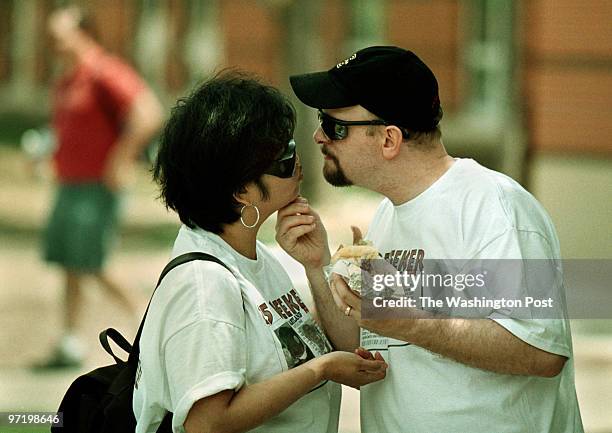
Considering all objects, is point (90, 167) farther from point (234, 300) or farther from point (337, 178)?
point (234, 300)

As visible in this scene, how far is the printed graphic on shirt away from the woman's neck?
0.48 feet

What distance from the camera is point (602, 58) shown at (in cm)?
1259

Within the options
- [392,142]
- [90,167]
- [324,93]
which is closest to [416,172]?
[392,142]

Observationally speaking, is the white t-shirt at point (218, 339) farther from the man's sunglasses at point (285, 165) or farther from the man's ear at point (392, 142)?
the man's ear at point (392, 142)

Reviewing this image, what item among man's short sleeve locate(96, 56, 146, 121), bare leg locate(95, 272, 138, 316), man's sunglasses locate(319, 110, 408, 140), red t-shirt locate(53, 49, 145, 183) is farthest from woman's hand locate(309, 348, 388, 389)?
man's short sleeve locate(96, 56, 146, 121)

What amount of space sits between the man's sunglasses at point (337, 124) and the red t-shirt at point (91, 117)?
4297mm

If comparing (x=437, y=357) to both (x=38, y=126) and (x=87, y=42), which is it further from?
(x=38, y=126)

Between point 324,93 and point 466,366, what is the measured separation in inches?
29.5

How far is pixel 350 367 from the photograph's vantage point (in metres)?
2.94

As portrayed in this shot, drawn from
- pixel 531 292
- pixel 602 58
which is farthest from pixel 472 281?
pixel 602 58

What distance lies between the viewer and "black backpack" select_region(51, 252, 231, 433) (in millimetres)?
2902

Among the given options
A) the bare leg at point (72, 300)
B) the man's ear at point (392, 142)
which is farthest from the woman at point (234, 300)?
the bare leg at point (72, 300)

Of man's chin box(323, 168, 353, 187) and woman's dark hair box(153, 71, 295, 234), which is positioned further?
man's chin box(323, 168, 353, 187)

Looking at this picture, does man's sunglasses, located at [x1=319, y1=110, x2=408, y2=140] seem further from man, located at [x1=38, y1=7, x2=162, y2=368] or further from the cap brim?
man, located at [x1=38, y1=7, x2=162, y2=368]
